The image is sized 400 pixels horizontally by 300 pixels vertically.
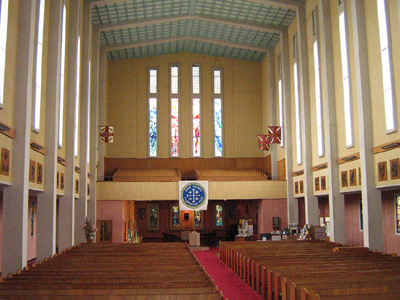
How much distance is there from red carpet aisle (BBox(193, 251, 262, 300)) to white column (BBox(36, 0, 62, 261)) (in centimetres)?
515

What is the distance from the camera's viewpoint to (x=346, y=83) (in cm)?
1792

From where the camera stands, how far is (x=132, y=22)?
24.4m

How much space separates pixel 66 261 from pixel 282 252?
599cm

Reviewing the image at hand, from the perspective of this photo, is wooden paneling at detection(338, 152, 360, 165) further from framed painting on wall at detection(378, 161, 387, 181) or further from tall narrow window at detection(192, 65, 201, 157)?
tall narrow window at detection(192, 65, 201, 157)

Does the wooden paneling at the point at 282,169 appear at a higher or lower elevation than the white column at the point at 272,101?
lower

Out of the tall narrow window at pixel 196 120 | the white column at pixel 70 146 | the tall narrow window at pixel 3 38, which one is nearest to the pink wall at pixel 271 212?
the tall narrow window at pixel 196 120

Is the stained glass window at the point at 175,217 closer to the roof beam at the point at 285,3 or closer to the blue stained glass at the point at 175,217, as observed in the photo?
the blue stained glass at the point at 175,217

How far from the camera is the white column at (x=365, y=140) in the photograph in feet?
49.5

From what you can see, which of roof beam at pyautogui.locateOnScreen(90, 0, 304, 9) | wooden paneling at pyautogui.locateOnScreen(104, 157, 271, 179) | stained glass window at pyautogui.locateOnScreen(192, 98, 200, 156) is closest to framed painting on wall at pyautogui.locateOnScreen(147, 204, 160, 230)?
wooden paneling at pyautogui.locateOnScreen(104, 157, 271, 179)

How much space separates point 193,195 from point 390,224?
32.0ft

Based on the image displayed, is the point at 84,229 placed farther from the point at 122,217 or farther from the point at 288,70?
the point at 288,70

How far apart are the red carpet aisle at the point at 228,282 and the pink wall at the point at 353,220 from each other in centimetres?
573

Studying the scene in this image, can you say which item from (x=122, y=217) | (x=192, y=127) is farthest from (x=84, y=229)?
(x=192, y=127)

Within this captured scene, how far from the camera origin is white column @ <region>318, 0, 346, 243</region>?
18469 millimetres
